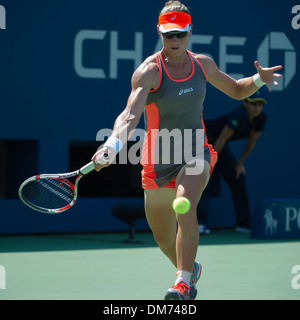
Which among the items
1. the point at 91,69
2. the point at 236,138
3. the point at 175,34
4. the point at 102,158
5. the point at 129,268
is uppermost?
the point at 91,69

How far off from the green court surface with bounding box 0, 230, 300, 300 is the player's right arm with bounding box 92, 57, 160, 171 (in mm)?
1150

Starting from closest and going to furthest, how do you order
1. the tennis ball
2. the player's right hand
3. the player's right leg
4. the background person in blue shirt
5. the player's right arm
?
the player's right hand
the tennis ball
the player's right arm
the player's right leg
the background person in blue shirt

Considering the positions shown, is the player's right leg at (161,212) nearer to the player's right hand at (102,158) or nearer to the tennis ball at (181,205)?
the tennis ball at (181,205)

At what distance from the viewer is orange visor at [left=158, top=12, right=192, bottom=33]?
16.9 ft

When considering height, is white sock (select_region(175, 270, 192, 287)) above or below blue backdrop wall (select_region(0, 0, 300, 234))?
below

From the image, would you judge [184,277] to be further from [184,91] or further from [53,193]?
[53,193]

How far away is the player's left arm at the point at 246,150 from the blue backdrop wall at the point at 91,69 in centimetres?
50

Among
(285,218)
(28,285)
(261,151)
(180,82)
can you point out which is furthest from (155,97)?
(261,151)

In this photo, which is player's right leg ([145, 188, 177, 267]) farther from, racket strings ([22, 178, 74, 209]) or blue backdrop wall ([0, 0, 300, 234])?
blue backdrop wall ([0, 0, 300, 234])

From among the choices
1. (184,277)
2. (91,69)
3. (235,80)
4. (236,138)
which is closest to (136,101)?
(235,80)

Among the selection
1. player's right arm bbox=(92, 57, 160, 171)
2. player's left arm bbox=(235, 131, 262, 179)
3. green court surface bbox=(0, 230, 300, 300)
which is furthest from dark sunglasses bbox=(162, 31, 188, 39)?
player's left arm bbox=(235, 131, 262, 179)

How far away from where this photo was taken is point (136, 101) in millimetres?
4988

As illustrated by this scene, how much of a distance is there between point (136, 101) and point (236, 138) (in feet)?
15.7
